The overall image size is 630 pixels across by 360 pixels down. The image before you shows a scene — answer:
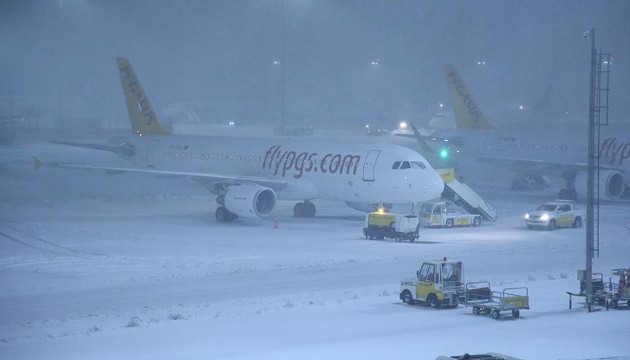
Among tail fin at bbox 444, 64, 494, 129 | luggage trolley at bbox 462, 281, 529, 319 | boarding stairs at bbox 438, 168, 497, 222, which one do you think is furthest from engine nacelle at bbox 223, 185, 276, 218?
tail fin at bbox 444, 64, 494, 129

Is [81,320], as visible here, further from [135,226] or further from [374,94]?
[374,94]

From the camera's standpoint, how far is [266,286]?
25625 mm

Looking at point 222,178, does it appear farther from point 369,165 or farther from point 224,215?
point 369,165

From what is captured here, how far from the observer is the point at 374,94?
100 metres

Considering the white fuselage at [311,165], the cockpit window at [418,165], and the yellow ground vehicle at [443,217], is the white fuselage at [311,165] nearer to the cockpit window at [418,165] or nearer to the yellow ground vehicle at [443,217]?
the cockpit window at [418,165]

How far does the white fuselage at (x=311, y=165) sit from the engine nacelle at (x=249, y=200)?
1.28m

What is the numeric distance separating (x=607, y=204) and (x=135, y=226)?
2456 centimetres

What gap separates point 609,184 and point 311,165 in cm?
1648

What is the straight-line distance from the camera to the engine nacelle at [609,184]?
47.5 metres

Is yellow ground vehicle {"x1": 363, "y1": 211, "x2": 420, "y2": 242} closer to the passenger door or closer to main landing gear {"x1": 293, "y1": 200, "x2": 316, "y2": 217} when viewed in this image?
the passenger door

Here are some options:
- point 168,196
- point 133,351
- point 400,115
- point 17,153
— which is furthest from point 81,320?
point 400,115

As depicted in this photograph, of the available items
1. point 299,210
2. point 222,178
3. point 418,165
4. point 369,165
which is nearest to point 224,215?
point 222,178

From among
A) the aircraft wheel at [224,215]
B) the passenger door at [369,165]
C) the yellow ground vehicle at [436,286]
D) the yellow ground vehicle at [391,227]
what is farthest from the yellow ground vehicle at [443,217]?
the yellow ground vehicle at [436,286]

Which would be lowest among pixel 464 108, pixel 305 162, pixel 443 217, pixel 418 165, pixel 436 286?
pixel 436 286
